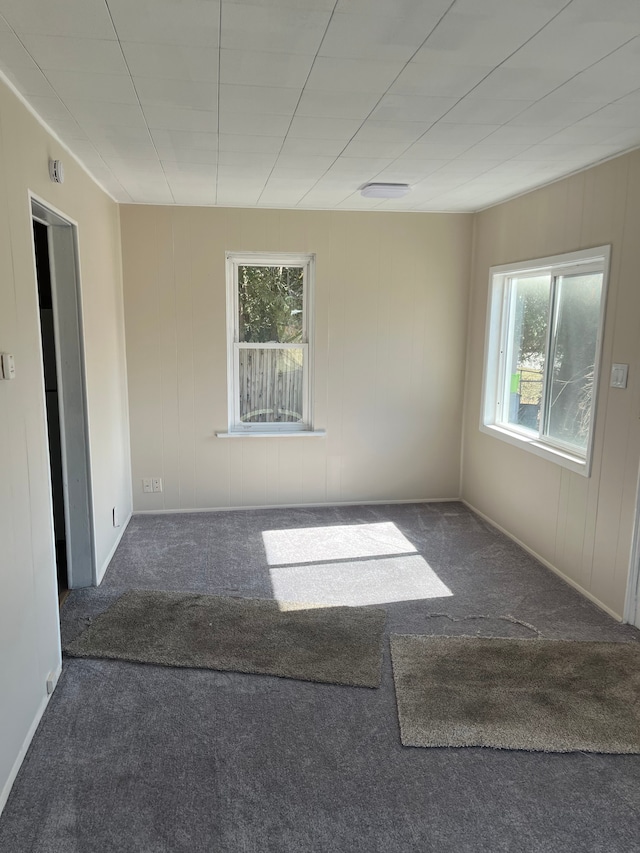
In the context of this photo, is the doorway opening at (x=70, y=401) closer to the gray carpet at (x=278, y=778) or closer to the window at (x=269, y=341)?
the gray carpet at (x=278, y=778)

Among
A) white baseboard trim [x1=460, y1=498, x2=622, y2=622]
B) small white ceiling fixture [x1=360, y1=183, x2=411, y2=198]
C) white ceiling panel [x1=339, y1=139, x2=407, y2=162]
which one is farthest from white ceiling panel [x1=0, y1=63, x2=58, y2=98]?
white baseboard trim [x1=460, y1=498, x2=622, y2=622]

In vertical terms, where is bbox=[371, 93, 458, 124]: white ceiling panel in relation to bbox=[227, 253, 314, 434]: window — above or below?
above

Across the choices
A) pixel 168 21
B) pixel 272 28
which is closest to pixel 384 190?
pixel 272 28

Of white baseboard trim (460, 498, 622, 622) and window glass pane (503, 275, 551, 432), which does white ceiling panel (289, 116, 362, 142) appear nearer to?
window glass pane (503, 275, 551, 432)

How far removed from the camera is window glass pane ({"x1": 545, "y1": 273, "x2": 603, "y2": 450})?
11.3 feet

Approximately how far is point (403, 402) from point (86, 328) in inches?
104

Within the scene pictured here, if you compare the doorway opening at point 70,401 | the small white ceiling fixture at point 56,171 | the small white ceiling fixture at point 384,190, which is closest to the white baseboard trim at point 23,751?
the doorway opening at point 70,401

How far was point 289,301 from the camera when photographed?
4805 mm

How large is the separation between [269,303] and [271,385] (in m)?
0.67

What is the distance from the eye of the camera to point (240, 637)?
292 centimetres

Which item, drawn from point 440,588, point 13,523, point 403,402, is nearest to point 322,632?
point 440,588

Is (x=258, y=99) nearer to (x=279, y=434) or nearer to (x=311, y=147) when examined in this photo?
(x=311, y=147)

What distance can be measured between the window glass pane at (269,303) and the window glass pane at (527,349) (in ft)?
5.51

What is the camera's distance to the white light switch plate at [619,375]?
3035mm
